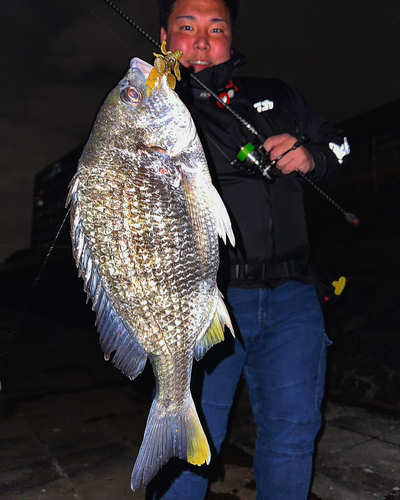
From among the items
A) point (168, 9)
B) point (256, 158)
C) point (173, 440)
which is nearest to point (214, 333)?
point (173, 440)

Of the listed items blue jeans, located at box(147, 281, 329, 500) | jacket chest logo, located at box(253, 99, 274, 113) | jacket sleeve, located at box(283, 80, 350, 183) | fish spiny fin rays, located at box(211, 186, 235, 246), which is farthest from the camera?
jacket chest logo, located at box(253, 99, 274, 113)

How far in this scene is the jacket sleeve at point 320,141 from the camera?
1905mm

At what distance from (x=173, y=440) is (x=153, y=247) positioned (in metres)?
0.65

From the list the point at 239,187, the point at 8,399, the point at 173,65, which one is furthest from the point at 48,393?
the point at 173,65

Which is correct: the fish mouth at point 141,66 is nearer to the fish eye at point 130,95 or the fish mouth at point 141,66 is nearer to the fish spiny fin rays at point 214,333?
the fish eye at point 130,95

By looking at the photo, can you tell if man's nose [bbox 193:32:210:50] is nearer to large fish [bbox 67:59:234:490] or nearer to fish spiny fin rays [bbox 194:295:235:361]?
large fish [bbox 67:59:234:490]

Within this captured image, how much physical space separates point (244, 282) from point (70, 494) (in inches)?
96.2

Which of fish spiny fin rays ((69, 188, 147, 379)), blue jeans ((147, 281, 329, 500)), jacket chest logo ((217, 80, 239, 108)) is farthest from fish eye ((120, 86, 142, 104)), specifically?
blue jeans ((147, 281, 329, 500))

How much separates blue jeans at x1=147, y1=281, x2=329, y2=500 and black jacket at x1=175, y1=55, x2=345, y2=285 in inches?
8.2

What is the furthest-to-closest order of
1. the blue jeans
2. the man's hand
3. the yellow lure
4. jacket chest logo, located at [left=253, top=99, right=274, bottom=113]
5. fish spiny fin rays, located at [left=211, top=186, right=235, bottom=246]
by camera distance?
1. jacket chest logo, located at [left=253, top=99, right=274, bottom=113]
2. the blue jeans
3. the man's hand
4. fish spiny fin rays, located at [left=211, top=186, right=235, bottom=246]
5. the yellow lure

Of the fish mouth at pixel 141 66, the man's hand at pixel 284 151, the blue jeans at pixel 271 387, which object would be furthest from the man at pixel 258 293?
the fish mouth at pixel 141 66

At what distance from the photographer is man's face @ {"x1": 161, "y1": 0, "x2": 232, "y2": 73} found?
6.19 ft

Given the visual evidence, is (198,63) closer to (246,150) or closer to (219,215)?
(246,150)

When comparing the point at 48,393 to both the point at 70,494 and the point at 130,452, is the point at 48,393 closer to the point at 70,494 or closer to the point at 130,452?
the point at 130,452
